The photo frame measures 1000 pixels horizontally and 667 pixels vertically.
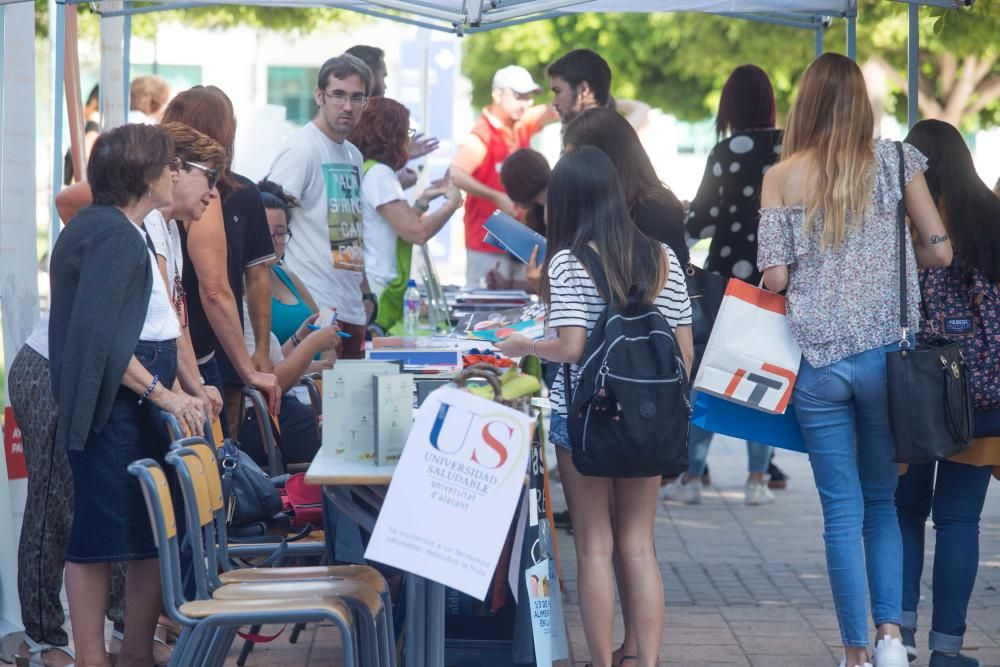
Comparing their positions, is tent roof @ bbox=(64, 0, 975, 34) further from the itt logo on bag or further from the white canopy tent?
the itt logo on bag

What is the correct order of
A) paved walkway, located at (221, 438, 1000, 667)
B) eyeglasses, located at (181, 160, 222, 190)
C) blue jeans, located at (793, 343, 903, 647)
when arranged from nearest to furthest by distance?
blue jeans, located at (793, 343, 903, 647) → eyeglasses, located at (181, 160, 222, 190) → paved walkway, located at (221, 438, 1000, 667)

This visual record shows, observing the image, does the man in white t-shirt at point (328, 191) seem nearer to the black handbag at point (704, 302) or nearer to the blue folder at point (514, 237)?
the blue folder at point (514, 237)

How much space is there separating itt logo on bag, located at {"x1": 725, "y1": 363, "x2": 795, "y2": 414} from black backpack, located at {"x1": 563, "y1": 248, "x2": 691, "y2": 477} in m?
0.41

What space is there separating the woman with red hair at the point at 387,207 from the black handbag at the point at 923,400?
2.64 meters

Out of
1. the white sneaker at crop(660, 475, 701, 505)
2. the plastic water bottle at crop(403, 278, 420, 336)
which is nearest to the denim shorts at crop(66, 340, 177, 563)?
the plastic water bottle at crop(403, 278, 420, 336)

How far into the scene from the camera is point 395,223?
620 centimetres

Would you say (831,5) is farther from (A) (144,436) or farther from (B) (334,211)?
(A) (144,436)

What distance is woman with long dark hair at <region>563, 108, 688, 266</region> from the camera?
4477mm

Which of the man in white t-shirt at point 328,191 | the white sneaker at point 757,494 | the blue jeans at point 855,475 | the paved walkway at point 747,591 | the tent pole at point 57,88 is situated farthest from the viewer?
the white sneaker at point 757,494

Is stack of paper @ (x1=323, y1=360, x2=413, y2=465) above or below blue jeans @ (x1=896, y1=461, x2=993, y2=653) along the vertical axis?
above

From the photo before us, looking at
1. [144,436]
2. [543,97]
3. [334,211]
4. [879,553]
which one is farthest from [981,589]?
[543,97]

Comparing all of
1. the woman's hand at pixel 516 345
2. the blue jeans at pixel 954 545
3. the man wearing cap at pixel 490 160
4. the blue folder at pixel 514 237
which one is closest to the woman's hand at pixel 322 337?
the blue folder at pixel 514 237

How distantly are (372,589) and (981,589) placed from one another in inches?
125

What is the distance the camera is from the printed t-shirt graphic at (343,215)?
5.84m
